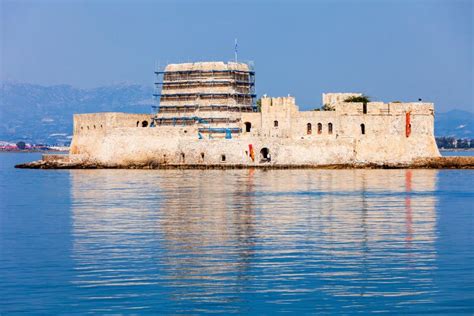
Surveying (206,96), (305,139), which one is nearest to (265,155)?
(305,139)

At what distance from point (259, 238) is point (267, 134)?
3231cm

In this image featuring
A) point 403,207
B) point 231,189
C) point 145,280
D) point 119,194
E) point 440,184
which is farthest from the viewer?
point 440,184

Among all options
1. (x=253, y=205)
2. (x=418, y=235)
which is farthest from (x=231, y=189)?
(x=418, y=235)

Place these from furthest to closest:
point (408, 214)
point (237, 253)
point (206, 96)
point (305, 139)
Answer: point (206, 96)
point (305, 139)
point (408, 214)
point (237, 253)

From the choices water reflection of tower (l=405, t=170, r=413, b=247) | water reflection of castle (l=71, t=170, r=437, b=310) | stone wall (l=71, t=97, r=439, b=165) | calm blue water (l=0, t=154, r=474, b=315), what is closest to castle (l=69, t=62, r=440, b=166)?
stone wall (l=71, t=97, r=439, b=165)

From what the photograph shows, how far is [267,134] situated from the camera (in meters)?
50.1

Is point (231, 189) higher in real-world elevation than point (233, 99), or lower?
lower

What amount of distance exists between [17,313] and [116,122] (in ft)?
137

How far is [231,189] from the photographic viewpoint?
32.1 meters

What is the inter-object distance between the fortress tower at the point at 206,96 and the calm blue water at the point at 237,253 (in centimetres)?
2339

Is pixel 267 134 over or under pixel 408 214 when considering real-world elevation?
over

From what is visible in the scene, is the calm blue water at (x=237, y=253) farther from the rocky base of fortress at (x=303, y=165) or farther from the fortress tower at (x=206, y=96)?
the fortress tower at (x=206, y=96)

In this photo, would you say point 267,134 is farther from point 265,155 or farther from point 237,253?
point 237,253

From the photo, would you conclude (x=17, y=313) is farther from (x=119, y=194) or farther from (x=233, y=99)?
(x=233, y=99)
